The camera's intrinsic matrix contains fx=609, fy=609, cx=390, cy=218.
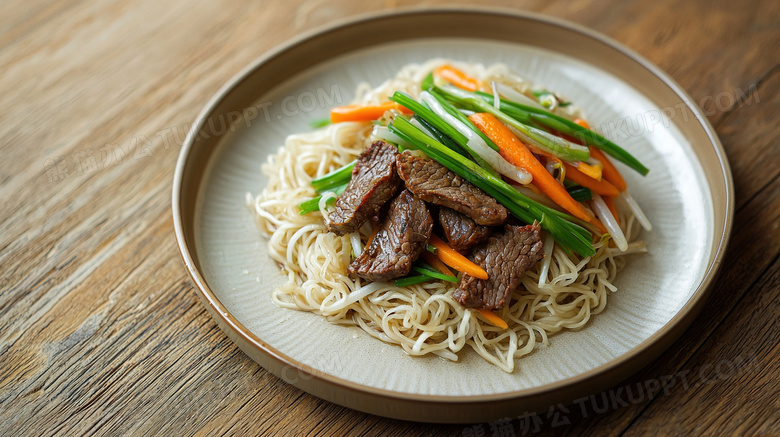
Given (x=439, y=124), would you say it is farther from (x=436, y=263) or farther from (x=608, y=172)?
(x=608, y=172)

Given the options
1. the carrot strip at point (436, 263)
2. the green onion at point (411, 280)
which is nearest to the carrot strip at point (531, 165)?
the carrot strip at point (436, 263)

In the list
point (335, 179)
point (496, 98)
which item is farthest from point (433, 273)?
point (496, 98)

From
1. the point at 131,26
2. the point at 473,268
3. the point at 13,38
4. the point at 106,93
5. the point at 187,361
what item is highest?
the point at 13,38

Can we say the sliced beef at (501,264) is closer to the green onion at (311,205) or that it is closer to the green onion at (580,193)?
the green onion at (580,193)

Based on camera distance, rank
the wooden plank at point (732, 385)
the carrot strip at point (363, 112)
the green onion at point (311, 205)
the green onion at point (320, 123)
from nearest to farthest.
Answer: the wooden plank at point (732, 385)
the green onion at point (311, 205)
the carrot strip at point (363, 112)
the green onion at point (320, 123)

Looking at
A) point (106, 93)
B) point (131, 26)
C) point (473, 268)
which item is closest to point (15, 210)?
Answer: point (106, 93)

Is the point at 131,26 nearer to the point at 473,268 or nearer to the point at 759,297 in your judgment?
the point at 473,268

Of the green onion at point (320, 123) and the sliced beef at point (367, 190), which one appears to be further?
the green onion at point (320, 123)

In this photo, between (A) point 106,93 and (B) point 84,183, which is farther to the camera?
(A) point 106,93
